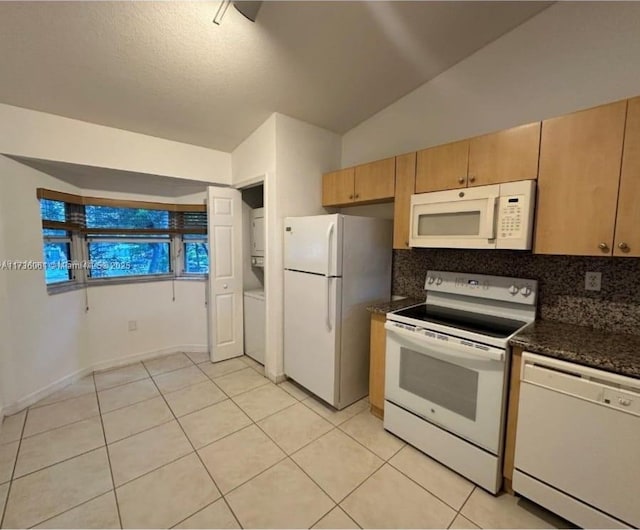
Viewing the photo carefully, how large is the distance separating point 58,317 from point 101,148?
1.63 metres

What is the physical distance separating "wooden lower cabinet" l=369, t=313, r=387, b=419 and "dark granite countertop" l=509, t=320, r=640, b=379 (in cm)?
92

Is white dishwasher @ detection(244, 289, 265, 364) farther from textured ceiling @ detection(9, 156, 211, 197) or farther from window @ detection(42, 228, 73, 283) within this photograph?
window @ detection(42, 228, 73, 283)

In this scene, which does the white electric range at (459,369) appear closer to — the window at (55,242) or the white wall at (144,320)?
the white wall at (144,320)

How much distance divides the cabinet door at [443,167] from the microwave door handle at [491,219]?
0.24m

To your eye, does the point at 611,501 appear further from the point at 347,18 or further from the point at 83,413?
the point at 83,413

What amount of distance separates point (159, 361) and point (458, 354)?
3262 mm

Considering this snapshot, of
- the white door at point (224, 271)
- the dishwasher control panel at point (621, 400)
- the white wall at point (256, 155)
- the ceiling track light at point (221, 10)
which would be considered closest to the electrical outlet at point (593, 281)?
the dishwasher control panel at point (621, 400)

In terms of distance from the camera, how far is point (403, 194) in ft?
7.43

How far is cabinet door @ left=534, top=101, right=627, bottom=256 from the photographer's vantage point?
1.44 m

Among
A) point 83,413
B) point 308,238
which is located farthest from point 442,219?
point 83,413

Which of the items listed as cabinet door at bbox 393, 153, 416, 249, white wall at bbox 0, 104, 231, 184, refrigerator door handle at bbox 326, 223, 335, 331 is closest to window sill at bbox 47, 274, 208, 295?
white wall at bbox 0, 104, 231, 184

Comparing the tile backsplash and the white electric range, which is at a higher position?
the tile backsplash

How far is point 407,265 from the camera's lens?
263cm

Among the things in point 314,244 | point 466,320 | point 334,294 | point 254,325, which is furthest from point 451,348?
point 254,325
